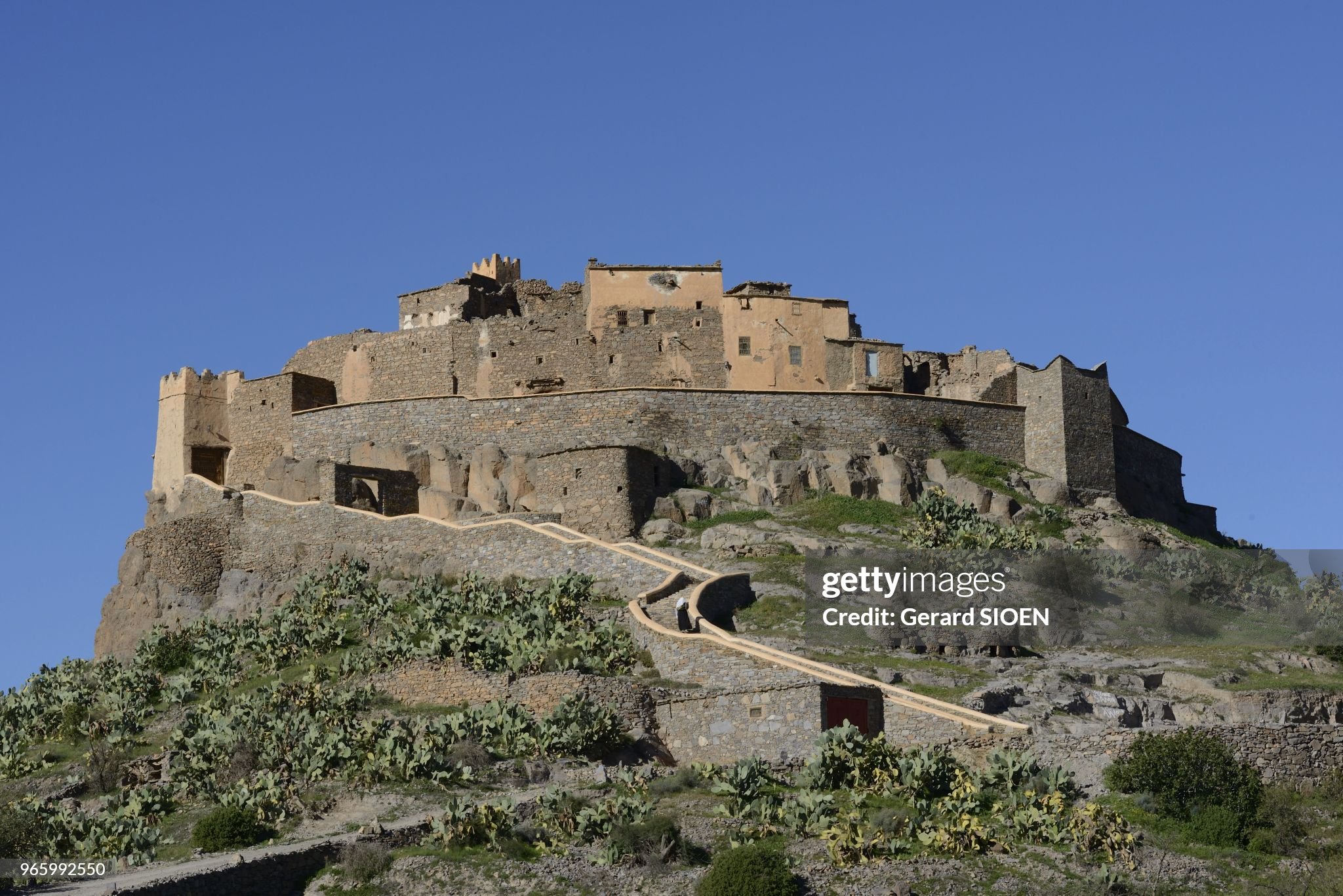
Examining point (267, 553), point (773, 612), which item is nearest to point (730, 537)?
point (773, 612)

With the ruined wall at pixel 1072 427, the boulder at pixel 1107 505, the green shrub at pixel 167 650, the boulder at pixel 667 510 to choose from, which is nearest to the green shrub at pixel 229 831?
the green shrub at pixel 167 650

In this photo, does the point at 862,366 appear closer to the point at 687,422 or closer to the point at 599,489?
the point at 687,422

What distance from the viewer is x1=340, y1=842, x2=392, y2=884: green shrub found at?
26484 millimetres

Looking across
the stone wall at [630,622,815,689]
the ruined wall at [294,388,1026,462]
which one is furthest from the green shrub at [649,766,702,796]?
the ruined wall at [294,388,1026,462]

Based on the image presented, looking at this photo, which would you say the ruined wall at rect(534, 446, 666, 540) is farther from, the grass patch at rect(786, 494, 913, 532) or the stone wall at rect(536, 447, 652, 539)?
the grass patch at rect(786, 494, 913, 532)

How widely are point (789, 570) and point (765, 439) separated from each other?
10.0 m

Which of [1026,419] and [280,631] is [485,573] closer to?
[280,631]

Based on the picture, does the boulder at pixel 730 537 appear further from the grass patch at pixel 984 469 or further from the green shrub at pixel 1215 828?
the green shrub at pixel 1215 828

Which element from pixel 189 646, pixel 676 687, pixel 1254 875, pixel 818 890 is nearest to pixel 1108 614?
pixel 676 687

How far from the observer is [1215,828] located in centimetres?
2780

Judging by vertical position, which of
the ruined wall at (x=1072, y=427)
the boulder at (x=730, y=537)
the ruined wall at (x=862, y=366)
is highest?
the ruined wall at (x=862, y=366)

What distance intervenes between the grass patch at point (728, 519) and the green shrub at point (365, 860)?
20.1 meters

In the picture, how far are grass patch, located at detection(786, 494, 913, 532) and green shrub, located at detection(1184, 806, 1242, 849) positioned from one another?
61.7 feet

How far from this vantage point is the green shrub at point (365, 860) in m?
26.5
